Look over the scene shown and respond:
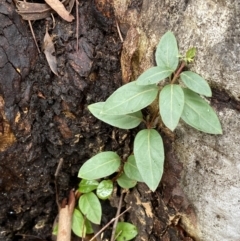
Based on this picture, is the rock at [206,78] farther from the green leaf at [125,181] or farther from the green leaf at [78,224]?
the green leaf at [78,224]

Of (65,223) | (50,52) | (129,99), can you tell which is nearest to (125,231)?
(65,223)

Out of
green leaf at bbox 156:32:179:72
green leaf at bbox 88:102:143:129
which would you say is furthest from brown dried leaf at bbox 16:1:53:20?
green leaf at bbox 156:32:179:72

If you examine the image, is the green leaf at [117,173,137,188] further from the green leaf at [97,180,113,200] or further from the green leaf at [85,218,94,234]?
the green leaf at [85,218,94,234]

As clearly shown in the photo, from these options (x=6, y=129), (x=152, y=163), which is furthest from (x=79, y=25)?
(x=152, y=163)

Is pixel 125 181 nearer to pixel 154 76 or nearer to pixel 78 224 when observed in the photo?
pixel 78 224

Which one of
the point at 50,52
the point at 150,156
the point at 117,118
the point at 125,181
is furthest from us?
the point at 125,181

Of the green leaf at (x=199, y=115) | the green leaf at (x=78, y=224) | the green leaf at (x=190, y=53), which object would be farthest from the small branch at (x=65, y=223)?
the green leaf at (x=190, y=53)
